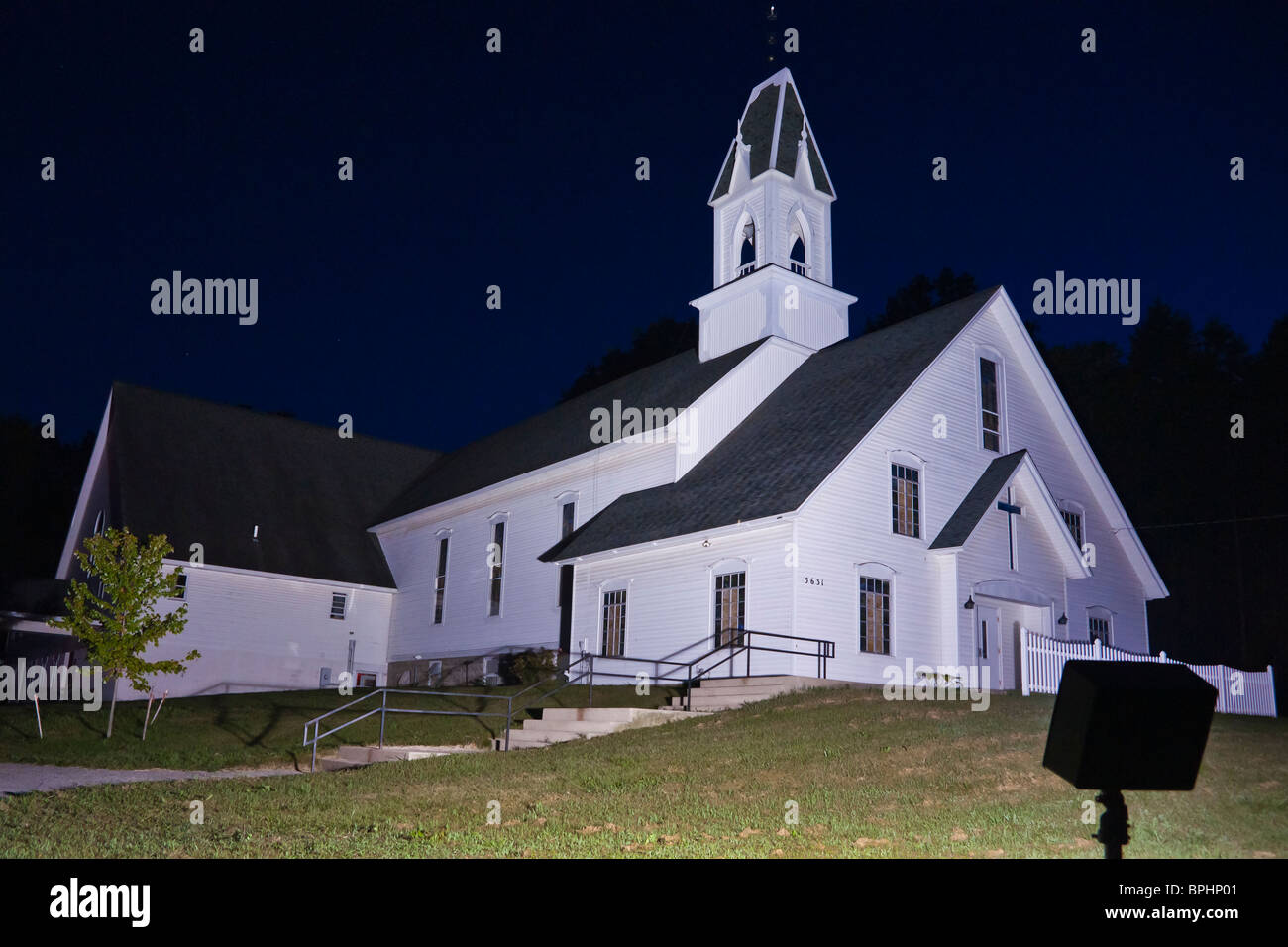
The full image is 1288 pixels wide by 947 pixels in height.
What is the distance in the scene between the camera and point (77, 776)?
16031mm

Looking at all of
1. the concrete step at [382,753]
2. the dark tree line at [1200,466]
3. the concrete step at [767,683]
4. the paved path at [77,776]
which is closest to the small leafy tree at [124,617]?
the paved path at [77,776]

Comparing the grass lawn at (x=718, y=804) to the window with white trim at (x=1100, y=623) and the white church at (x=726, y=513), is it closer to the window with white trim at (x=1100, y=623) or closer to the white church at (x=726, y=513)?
the white church at (x=726, y=513)

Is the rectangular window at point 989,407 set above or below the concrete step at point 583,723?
above

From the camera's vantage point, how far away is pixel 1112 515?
28.6m

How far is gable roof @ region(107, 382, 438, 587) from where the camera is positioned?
1299 inches

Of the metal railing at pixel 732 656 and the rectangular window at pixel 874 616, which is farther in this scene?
the rectangular window at pixel 874 616

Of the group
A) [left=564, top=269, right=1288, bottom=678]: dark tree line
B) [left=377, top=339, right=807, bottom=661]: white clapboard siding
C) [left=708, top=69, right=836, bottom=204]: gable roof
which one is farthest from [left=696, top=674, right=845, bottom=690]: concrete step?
[left=564, top=269, right=1288, bottom=678]: dark tree line

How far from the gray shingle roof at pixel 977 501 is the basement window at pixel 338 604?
19575mm

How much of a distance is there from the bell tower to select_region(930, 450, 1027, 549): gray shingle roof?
23.1 ft

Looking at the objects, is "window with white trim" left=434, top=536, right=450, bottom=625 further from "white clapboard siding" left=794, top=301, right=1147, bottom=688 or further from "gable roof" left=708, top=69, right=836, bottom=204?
"white clapboard siding" left=794, top=301, right=1147, bottom=688

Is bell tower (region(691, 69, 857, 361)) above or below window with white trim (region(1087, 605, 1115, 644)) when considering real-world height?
above

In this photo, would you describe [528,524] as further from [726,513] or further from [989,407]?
[989,407]

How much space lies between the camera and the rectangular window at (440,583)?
113 ft

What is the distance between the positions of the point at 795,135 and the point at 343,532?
19.6m
